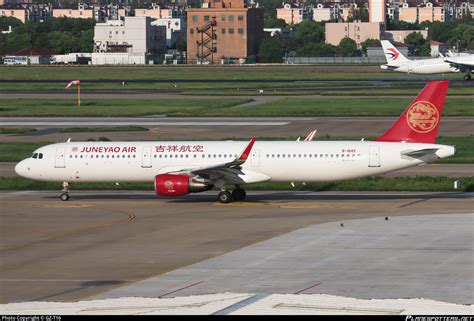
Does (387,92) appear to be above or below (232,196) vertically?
below

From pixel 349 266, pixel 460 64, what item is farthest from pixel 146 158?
pixel 460 64

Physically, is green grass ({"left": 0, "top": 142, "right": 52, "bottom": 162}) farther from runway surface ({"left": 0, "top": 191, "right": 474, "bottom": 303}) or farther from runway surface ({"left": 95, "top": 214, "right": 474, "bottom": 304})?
runway surface ({"left": 95, "top": 214, "right": 474, "bottom": 304})

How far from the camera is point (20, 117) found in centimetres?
10488

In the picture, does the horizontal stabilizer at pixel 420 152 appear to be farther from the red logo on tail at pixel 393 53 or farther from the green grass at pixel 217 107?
the red logo on tail at pixel 393 53

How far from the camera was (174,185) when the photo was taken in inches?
2098

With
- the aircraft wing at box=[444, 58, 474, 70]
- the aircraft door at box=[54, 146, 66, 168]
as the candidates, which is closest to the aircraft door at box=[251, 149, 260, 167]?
the aircraft door at box=[54, 146, 66, 168]

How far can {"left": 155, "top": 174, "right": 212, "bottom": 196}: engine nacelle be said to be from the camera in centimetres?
5328

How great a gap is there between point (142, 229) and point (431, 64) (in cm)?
12167

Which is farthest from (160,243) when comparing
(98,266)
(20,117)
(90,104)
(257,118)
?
(90,104)

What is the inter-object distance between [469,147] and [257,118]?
2965 centimetres

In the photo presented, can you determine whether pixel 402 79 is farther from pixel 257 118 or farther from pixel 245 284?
pixel 245 284

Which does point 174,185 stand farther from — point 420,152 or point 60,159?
point 420,152

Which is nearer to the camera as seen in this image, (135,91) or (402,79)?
(135,91)

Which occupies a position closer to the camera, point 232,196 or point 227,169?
point 227,169
